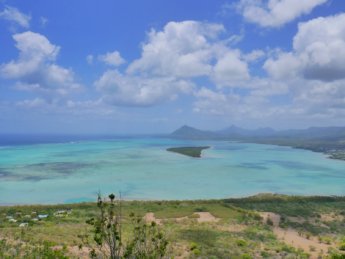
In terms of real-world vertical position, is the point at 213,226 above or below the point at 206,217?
above

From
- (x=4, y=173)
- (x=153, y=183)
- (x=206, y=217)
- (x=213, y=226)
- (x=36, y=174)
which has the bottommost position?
(x=206, y=217)

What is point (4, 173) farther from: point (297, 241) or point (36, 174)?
Result: point (297, 241)

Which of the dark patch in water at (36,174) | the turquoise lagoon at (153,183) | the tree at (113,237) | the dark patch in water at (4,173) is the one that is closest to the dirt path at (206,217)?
the turquoise lagoon at (153,183)

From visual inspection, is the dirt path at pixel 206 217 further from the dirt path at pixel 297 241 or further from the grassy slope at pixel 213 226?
the dirt path at pixel 297 241

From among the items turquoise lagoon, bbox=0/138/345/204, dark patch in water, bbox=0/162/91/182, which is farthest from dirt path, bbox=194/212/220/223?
dark patch in water, bbox=0/162/91/182

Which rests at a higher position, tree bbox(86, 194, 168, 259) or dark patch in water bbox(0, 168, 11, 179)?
tree bbox(86, 194, 168, 259)

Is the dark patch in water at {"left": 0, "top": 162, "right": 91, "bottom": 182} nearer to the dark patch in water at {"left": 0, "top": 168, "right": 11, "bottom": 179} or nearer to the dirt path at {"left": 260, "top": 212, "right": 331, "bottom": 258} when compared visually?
the dark patch in water at {"left": 0, "top": 168, "right": 11, "bottom": 179}

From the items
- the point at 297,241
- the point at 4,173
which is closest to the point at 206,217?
the point at 297,241

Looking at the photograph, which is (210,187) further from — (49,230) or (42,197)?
(49,230)

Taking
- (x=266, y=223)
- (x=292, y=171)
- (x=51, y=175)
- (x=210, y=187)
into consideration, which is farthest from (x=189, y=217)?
(x=292, y=171)
